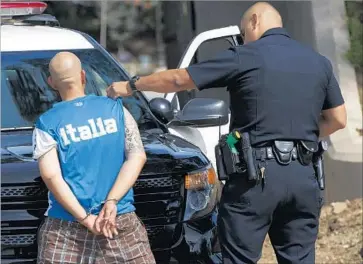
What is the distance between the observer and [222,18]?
11531 millimetres

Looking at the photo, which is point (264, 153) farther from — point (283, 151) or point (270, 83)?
point (270, 83)

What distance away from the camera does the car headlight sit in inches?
185

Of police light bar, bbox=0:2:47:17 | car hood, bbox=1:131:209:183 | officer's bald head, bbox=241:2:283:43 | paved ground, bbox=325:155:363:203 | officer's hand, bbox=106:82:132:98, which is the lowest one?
paved ground, bbox=325:155:363:203

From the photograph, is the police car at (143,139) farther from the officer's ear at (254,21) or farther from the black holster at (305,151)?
the officer's ear at (254,21)

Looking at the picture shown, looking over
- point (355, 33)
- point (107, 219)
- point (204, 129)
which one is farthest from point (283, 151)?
point (355, 33)

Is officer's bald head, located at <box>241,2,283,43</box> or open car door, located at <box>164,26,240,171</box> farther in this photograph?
open car door, located at <box>164,26,240,171</box>

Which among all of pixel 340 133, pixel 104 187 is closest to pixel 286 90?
pixel 104 187

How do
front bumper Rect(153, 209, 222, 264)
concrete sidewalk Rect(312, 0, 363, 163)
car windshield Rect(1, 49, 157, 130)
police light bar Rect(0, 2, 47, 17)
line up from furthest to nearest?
concrete sidewalk Rect(312, 0, 363, 163), police light bar Rect(0, 2, 47, 17), car windshield Rect(1, 49, 157, 130), front bumper Rect(153, 209, 222, 264)

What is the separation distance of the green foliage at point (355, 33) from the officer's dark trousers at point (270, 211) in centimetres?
576

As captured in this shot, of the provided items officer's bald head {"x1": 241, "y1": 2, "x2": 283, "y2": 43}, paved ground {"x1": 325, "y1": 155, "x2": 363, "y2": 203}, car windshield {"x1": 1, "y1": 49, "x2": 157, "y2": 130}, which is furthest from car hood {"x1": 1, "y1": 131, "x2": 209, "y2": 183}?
paved ground {"x1": 325, "y1": 155, "x2": 363, "y2": 203}

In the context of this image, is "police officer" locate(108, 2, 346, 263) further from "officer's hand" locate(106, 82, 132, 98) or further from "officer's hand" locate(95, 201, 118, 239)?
"officer's hand" locate(95, 201, 118, 239)

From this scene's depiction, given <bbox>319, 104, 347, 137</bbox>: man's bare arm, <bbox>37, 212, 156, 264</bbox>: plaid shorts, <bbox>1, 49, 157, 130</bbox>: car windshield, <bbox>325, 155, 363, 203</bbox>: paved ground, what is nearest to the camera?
<bbox>37, 212, 156, 264</bbox>: plaid shorts

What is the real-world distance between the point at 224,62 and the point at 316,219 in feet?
3.17

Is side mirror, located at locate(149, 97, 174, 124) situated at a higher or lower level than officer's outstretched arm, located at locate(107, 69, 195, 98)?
lower
